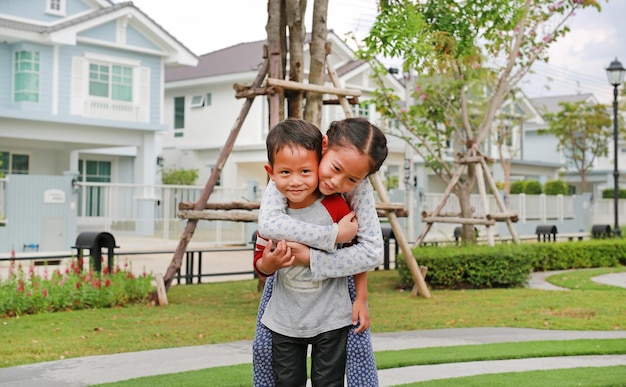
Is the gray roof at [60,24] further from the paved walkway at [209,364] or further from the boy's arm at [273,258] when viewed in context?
the boy's arm at [273,258]

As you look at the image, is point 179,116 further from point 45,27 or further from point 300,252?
point 300,252

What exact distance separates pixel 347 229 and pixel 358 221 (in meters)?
0.12

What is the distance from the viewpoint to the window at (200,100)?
3419 centimetres

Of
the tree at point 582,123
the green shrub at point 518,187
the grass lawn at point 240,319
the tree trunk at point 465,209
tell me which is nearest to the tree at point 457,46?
the tree trunk at point 465,209

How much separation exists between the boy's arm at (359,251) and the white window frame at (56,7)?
84.2ft

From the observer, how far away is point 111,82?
27.8 metres

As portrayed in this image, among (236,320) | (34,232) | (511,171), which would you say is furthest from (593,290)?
(511,171)

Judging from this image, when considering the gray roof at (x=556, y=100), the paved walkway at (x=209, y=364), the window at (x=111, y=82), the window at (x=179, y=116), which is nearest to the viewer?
the paved walkway at (x=209, y=364)

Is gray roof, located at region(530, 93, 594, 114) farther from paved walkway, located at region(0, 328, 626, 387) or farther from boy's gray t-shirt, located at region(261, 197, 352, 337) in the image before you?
boy's gray t-shirt, located at region(261, 197, 352, 337)

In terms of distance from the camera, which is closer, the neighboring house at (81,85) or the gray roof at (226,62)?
the neighboring house at (81,85)

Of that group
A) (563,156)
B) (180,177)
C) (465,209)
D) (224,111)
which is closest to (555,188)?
(563,156)

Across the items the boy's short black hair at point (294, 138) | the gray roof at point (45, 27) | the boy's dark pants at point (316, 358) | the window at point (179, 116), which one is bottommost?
the boy's dark pants at point (316, 358)

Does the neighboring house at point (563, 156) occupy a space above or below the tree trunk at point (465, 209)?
above

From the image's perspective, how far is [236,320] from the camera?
30.5ft
